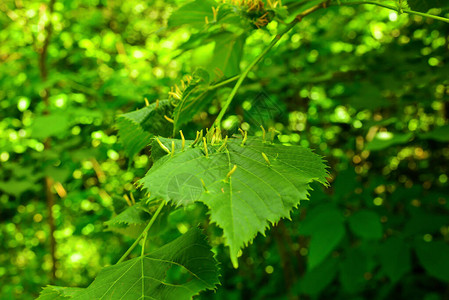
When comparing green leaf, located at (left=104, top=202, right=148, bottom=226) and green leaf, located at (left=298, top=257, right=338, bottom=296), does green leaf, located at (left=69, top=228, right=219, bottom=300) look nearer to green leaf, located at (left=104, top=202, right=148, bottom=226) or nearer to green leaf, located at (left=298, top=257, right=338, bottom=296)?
green leaf, located at (left=104, top=202, right=148, bottom=226)

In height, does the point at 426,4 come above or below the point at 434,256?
above

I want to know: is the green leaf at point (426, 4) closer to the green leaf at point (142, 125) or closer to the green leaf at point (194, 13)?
the green leaf at point (194, 13)

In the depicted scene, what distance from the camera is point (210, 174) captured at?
45 centimetres

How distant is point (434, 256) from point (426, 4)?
3.02 ft

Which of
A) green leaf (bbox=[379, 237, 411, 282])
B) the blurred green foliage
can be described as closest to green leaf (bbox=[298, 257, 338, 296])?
the blurred green foliage

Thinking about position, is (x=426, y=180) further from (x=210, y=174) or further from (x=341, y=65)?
(x=210, y=174)

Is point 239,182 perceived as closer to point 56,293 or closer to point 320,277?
point 56,293

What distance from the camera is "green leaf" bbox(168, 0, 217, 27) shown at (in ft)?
2.36

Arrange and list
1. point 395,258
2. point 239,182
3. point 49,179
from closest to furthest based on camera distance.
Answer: point 239,182
point 395,258
point 49,179

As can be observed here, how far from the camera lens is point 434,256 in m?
1.25

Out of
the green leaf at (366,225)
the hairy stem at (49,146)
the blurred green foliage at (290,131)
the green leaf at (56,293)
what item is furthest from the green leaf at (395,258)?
the hairy stem at (49,146)

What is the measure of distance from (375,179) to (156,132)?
1239 mm

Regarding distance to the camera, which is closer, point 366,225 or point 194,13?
point 194,13

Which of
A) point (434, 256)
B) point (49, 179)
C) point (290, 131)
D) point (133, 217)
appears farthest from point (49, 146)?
point (434, 256)
